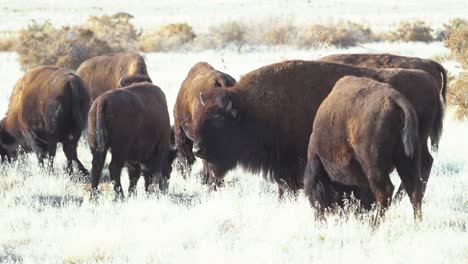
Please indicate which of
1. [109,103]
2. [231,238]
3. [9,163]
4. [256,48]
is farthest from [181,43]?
[231,238]

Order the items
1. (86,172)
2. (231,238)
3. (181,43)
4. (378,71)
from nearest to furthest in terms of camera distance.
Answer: (231,238)
(378,71)
(86,172)
(181,43)

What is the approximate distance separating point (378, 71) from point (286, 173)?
1522 mm

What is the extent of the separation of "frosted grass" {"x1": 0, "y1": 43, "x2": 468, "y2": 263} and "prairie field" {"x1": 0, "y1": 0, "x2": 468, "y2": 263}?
1cm

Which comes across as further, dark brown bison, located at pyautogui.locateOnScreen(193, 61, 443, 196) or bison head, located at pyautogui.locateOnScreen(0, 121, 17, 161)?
bison head, located at pyautogui.locateOnScreen(0, 121, 17, 161)

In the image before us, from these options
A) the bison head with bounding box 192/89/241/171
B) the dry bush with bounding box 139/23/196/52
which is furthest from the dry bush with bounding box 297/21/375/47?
the bison head with bounding box 192/89/241/171

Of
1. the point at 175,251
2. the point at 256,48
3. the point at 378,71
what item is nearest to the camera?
the point at 175,251

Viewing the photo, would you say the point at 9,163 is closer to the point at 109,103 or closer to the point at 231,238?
the point at 109,103

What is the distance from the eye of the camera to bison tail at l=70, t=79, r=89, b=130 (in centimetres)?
1084

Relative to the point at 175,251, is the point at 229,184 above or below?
below

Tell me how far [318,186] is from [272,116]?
1.53 meters

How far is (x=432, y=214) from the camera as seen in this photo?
782 centimetres

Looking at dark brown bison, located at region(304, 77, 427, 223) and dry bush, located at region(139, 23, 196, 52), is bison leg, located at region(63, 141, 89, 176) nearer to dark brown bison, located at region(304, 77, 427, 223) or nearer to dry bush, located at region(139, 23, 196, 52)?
dark brown bison, located at region(304, 77, 427, 223)

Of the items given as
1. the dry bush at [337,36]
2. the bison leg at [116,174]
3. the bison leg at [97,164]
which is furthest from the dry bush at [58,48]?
the bison leg at [116,174]

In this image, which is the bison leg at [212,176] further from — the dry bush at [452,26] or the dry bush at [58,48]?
the dry bush at [58,48]
